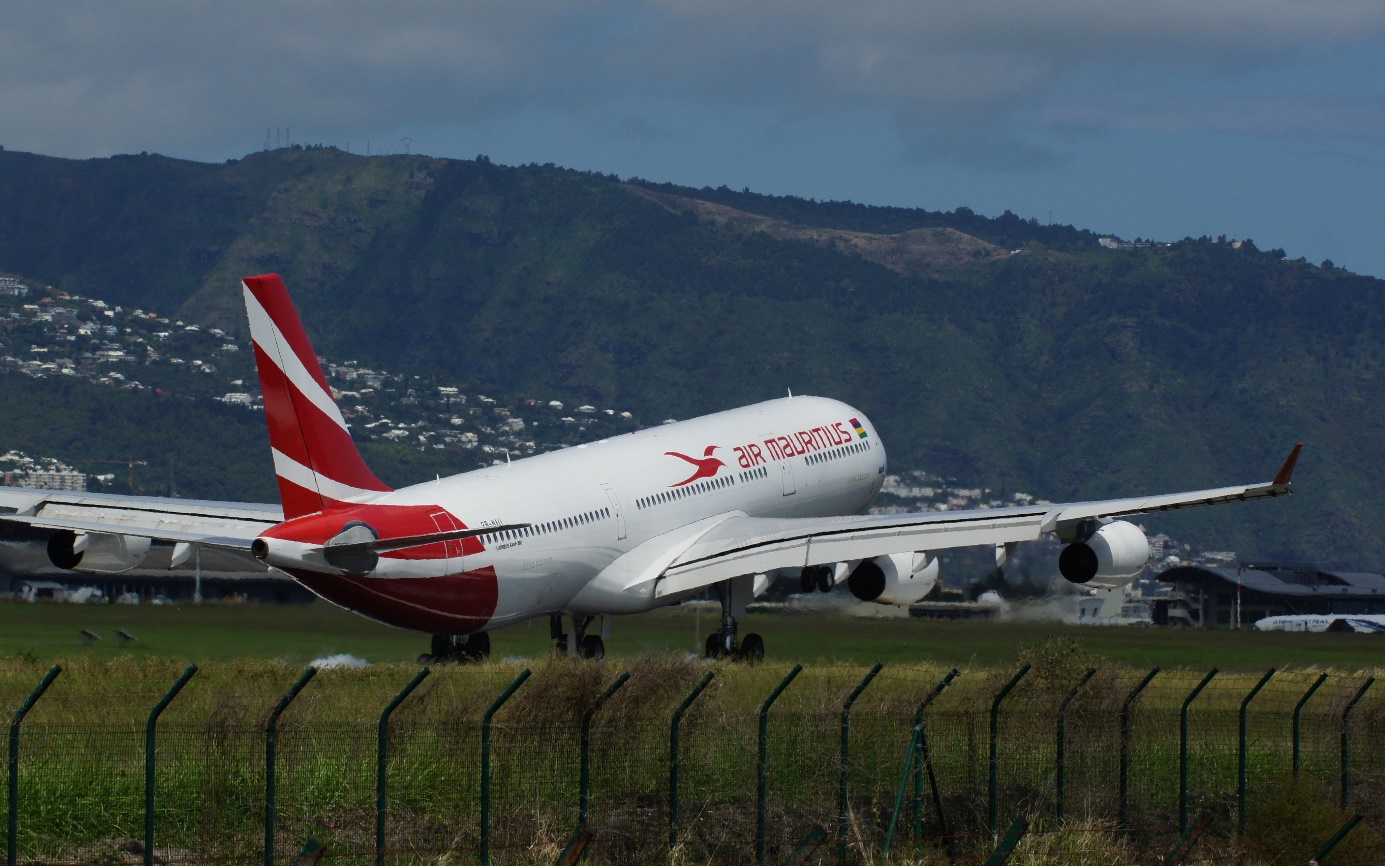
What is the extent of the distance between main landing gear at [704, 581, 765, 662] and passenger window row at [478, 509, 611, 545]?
3369mm

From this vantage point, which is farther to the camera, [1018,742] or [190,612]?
[190,612]

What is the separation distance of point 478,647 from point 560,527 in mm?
3156

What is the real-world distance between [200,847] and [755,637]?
23732 millimetres

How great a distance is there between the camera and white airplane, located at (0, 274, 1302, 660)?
35469 mm

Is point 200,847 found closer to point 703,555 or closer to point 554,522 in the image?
point 554,522

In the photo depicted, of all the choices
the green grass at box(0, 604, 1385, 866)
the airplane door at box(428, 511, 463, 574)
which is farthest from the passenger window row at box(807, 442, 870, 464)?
the airplane door at box(428, 511, 463, 574)

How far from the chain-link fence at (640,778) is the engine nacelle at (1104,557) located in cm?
1131

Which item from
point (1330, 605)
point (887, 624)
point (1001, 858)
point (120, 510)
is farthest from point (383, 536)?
point (1330, 605)

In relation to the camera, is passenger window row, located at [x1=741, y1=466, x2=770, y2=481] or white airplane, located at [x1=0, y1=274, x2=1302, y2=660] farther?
passenger window row, located at [x1=741, y1=466, x2=770, y2=481]

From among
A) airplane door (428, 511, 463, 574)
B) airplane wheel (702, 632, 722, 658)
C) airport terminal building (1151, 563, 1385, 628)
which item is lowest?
airplane wheel (702, 632, 722, 658)

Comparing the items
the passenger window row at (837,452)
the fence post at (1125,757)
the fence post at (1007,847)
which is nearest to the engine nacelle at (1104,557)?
the passenger window row at (837,452)

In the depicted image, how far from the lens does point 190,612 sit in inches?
1877

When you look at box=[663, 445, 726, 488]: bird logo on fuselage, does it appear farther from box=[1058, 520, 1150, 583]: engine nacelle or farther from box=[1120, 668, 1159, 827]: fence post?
box=[1120, 668, 1159, 827]: fence post

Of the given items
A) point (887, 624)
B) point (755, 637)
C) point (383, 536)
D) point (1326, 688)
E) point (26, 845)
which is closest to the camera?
point (26, 845)
